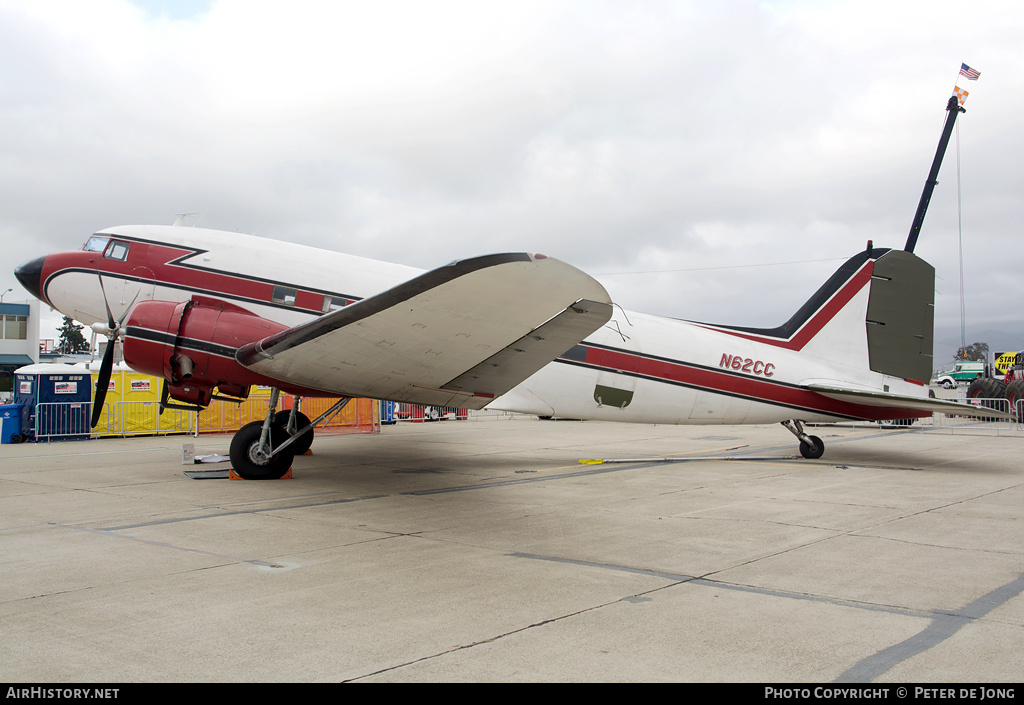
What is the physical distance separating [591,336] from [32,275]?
9.14 metres

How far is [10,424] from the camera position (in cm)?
1817

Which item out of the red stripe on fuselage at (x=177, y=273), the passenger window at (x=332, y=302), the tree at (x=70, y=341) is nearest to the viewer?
the red stripe on fuselage at (x=177, y=273)

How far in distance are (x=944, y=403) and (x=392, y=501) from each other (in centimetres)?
939

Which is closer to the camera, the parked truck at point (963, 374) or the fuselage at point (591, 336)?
the fuselage at point (591, 336)

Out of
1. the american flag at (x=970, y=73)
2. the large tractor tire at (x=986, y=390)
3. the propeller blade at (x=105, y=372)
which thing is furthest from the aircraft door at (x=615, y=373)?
the large tractor tire at (x=986, y=390)

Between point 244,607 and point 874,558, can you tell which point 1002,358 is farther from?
point 244,607

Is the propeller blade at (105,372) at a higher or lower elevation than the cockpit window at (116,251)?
lower

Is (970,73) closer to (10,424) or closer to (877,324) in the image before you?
(877,324)

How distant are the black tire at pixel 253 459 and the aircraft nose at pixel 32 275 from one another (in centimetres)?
416

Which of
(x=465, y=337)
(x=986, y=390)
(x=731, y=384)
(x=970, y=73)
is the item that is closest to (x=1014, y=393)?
(x=986, y=390)

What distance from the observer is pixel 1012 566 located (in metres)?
5.42

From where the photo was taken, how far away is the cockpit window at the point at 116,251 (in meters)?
10.5

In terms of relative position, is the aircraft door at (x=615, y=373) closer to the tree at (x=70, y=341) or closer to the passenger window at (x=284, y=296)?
the passenger window at (x=284, y=296)

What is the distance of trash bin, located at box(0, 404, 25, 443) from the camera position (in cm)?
1808
